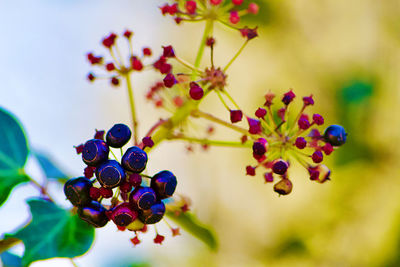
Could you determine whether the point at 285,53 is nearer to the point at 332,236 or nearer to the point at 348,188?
the point at 348,188

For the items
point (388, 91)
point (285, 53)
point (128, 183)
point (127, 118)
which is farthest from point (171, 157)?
point (128, 183)

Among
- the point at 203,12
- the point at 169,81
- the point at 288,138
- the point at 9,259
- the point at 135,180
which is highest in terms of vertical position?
the point at 203,12

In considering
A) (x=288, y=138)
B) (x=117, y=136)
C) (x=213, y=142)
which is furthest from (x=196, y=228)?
(x=117, y=136)

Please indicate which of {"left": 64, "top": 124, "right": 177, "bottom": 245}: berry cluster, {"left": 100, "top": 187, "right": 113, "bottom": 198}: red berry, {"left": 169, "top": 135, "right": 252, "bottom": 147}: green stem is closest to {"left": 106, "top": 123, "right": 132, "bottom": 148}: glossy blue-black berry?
{"left": 64, "top": 124, "right": 177, "bottom": 245}: berry cluster

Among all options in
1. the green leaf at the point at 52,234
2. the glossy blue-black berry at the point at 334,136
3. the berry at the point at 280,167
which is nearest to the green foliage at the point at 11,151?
the green leaf at the point at 52,234

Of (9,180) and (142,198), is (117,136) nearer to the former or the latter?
(142,198)
